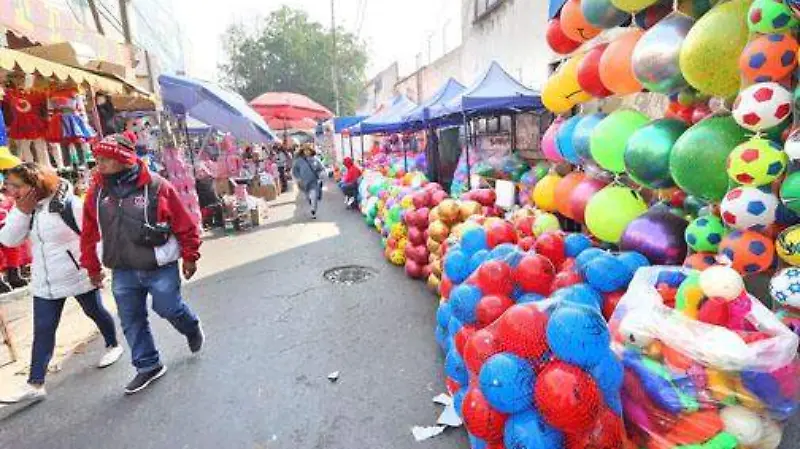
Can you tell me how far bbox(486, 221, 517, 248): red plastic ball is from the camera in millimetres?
3922

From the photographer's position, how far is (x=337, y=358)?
407 cm

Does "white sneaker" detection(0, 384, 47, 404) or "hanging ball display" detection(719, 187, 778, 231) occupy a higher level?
"hanging ball display" detection(719, 187, 778, 231)

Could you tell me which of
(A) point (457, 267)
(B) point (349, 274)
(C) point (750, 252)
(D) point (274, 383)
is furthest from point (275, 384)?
(C) point (750, 252)

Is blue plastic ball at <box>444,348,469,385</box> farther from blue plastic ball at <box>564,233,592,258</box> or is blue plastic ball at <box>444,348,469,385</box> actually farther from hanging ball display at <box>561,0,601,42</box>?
hanging ball display at <box>561,0,601,42</box>

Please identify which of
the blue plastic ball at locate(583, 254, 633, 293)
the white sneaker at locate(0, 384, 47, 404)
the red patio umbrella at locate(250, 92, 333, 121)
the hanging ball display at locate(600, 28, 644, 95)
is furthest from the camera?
the red patio umbrella at locate(250, 92, 333, 121)

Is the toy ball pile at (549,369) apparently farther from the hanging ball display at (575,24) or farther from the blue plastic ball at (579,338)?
the hanging ball display at (575,24)

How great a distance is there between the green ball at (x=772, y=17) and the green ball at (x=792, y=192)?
0.65 meters

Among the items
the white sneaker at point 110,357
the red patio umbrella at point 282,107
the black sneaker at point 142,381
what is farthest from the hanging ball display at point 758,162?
the red patio umbrella at point 282,107

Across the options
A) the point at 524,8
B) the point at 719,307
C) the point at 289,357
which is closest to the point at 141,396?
the point at 289,357

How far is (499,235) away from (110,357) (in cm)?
350

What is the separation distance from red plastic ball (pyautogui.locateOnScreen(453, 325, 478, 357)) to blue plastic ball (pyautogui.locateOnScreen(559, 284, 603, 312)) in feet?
1.94

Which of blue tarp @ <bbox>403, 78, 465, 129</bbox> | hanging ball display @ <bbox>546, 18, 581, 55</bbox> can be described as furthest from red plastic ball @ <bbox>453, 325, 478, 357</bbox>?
blue tarp @ <bbox>403, 78, 465, 129</bbox>

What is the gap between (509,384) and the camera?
2.01 meters

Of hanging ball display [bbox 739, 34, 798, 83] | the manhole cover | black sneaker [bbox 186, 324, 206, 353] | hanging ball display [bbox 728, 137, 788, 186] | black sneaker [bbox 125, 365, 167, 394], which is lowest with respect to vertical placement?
the manhole cover
